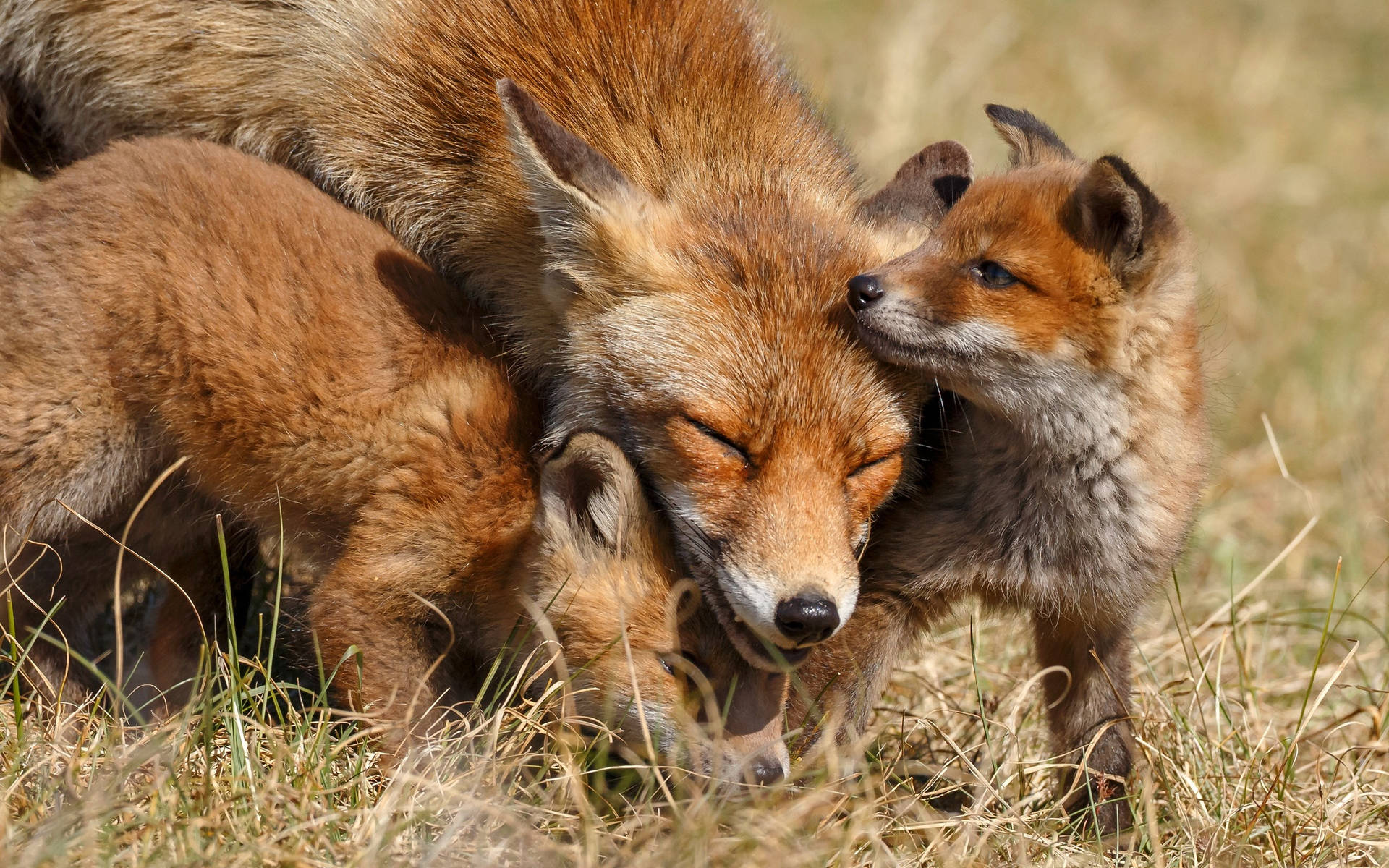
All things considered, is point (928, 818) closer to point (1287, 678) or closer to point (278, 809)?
point (278, 809)

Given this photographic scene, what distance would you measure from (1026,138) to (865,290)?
55.2 inches

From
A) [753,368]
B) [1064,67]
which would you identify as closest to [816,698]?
[753,368]

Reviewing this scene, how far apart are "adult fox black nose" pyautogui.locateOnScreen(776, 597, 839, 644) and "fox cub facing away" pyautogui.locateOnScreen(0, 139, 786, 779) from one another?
1.87 feet

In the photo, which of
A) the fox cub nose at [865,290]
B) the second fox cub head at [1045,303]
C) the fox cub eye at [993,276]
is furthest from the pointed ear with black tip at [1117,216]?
the fox cub nose at [865,290]

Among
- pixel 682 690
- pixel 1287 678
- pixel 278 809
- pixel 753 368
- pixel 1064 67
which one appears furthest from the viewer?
pixel 1064 67

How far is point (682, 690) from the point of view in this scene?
4457 mm

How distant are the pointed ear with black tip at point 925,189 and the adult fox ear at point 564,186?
3.34ft

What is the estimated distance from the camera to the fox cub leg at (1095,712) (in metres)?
4.75

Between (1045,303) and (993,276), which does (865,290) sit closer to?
(993,276)

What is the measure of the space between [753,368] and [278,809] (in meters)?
1.98

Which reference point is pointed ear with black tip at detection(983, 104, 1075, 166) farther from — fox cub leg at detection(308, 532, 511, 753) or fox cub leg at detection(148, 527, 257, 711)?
fox cub leg at detection(148, 527, 257, 711)

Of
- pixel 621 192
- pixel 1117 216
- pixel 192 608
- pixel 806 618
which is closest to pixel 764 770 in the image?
pixel 806 618

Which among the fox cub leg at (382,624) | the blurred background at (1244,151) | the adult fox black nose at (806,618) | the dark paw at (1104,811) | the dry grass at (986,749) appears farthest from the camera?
the blurred background at (1244,151)

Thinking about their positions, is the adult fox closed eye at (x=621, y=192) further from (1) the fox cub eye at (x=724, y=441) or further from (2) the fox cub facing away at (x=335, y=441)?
(2) the fox cub facing away at (x=335, y=441)
